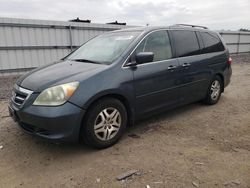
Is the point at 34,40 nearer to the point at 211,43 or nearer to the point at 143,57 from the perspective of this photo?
the point at 211,43

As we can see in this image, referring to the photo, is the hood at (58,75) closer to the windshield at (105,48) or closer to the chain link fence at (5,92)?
the windshield at (105,48)

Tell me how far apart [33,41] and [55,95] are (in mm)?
7416

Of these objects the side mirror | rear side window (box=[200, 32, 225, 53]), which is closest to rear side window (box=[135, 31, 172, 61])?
the side mirror

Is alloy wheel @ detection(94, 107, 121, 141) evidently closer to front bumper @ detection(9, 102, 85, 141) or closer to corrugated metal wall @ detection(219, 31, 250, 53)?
front bumper @ detection(9, 102, 85, 141)

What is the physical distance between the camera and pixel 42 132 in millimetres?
3299

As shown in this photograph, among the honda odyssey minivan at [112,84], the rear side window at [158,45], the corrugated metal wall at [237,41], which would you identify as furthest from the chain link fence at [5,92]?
the corrugated metal wall at [237,41]

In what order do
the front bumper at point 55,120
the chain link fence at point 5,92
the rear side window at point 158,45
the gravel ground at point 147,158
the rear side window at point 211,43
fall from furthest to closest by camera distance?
the rear side window at point 211,43 < the chain link fence at point 5,92 < the rear side window at point 158,45 < the front bumper at point 55,120 < the gravel ground at point 147,158

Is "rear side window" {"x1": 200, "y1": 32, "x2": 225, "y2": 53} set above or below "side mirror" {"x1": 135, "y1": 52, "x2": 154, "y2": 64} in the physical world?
above

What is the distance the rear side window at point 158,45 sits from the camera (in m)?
4.24

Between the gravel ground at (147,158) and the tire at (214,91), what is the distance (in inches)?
39.2

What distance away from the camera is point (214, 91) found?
231 inches

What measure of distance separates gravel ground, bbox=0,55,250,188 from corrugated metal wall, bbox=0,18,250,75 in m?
5.31

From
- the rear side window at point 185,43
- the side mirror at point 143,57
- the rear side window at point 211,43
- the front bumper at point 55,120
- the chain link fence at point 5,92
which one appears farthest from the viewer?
the rear side window at point 211,43

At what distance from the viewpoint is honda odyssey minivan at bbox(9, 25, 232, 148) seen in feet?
10.7
